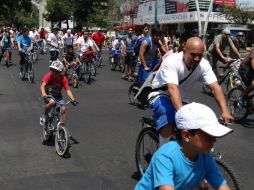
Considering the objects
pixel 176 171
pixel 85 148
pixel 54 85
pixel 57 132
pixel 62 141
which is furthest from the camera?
pixel 54 85

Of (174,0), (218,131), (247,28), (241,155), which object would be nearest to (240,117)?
(241,155)

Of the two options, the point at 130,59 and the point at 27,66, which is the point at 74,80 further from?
the point at 130,59

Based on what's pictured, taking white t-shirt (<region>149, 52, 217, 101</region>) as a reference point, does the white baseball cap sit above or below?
below

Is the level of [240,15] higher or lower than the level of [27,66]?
higher

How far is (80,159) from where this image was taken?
22.7ft

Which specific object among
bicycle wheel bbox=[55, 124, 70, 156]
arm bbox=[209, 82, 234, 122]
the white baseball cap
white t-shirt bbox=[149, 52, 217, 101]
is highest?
white t-shirt bbox=[149, 52, 217, 101]

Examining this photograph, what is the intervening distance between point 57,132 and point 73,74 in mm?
8251

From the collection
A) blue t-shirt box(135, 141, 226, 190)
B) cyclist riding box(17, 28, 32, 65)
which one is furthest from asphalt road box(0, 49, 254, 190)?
cyclist riding box(17, 28, 32, 65)

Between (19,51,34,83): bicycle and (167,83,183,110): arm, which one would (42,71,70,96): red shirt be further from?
(19,51,34,83): bicycle

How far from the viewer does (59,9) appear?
2889 inches

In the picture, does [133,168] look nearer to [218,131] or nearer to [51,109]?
[51,109]

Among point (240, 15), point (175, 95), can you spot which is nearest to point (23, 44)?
point (175, 95)

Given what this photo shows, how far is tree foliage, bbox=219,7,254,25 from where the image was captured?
129 feet

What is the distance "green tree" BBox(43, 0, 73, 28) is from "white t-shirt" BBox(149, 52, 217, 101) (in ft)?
229
